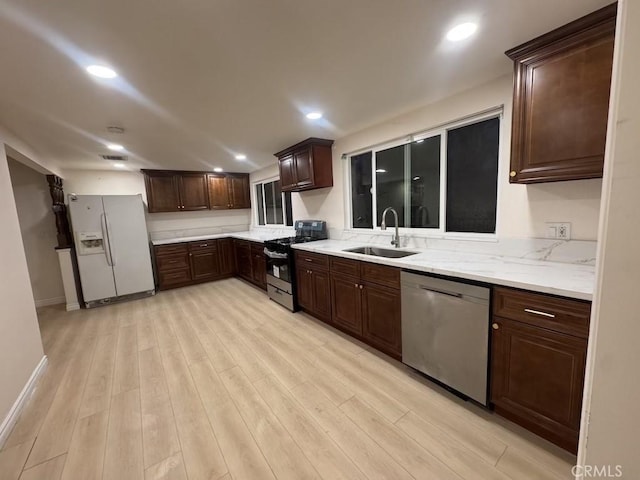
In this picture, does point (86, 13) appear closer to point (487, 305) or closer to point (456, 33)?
point (456, 33)

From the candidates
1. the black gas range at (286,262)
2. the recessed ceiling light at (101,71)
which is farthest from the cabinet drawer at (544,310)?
the recessed ceiling light at (101,71)

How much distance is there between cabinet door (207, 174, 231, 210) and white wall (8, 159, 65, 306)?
8.02ft

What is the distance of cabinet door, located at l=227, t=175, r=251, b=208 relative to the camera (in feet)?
18.5

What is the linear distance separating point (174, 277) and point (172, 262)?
0.28 metres

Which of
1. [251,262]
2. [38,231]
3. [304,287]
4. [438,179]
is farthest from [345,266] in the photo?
[38,231]

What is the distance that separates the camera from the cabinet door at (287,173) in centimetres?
375

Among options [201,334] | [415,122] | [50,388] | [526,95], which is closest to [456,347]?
[526,95]

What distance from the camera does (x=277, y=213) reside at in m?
5.25

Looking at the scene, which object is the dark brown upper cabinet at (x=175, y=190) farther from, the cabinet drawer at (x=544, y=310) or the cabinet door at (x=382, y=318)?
the cabinet drawer at (x=544, y=310)

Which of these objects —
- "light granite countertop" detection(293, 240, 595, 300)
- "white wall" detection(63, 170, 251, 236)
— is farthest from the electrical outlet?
"white wall" detection(63, 170, 251, 236)

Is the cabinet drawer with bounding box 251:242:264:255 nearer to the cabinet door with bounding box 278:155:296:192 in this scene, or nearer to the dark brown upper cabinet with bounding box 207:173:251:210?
the cabinet door with bounding box 278:155:296:192

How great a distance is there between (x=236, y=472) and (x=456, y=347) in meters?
1.49

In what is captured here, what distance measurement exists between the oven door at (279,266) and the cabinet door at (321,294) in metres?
0.49

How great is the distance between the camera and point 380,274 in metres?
2.23
